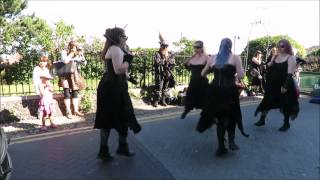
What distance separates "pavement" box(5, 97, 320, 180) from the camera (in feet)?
18.7

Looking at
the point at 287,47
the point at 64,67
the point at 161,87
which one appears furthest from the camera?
the point at 161,87

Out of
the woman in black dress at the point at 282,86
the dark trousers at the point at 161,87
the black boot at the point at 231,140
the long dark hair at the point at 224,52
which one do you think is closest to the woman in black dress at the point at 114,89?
the long dark hair at the point at 224,52

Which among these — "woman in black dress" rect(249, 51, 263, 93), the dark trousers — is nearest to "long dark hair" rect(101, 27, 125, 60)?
the dark trousers

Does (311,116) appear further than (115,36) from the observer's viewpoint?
Result: Yes

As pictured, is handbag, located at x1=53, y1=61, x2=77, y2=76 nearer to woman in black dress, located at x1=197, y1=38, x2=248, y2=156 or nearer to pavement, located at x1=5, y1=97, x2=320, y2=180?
pavement, located at x1=5, y1=97, x2=320, y2=180

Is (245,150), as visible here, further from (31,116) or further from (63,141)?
(31,116)

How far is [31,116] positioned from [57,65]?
1.26m

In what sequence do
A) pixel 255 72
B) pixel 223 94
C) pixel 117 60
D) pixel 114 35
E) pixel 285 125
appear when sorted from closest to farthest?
pixel 117 60 → pixel 114 35 → pixel 223 94 → pixel 285 125 → pixel 255 72

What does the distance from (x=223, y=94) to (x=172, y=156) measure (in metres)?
1.24

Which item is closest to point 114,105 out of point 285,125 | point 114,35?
point 114,35

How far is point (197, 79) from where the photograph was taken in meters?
8.17

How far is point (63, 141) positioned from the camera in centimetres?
729

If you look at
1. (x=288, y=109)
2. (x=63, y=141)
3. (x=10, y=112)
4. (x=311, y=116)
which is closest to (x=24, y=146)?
(x=63, y=141)

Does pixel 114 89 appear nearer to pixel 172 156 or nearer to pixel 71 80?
pixel 172 156
